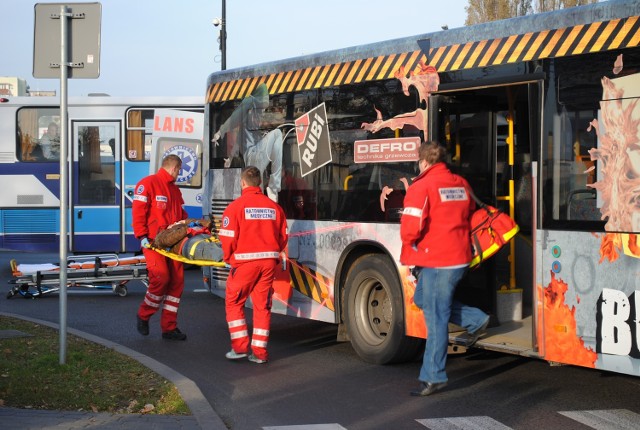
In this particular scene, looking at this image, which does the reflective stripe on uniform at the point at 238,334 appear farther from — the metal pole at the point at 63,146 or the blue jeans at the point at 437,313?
the blue jeans at the point at 437,313

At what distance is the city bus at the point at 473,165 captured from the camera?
273 inches

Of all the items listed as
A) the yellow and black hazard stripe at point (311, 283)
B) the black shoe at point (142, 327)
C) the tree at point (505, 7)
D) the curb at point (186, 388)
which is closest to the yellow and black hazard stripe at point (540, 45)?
the yellow and black hazard stripe at point (311, 283)

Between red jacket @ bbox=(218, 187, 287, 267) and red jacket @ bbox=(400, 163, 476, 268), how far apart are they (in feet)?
6.35

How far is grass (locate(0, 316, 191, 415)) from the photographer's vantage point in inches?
277

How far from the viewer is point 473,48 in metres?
8.14

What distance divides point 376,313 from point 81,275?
6562 mm

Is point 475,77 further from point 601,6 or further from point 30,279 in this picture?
point 30,279

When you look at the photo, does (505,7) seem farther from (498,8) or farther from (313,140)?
(313,140)

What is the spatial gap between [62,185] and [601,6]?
15.0 ft

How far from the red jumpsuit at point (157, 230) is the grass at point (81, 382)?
1.20m

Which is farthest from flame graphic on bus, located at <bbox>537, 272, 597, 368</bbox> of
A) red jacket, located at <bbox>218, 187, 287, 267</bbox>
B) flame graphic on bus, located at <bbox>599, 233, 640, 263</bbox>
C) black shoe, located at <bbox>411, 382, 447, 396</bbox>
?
red jacket, located at <bbox>218, 187, 287, 267</bbox>

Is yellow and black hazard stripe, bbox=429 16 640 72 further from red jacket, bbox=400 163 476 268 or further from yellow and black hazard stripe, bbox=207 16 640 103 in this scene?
red jacket, bbox=400 163 476 268

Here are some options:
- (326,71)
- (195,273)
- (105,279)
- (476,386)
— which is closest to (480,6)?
(195,273)

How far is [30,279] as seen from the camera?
14.2 m
